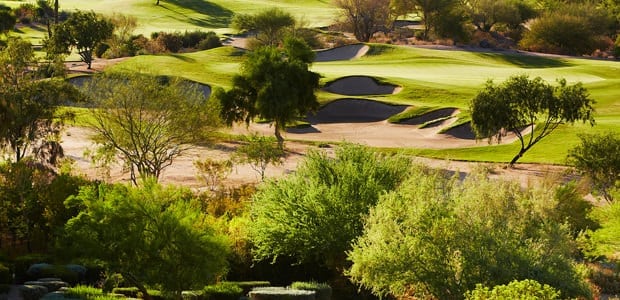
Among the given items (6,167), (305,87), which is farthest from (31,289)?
(305,87)

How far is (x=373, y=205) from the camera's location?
40125 millimetres

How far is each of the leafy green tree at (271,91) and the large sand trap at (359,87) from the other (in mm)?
18949

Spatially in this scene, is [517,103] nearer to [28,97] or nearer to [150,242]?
[28,97]

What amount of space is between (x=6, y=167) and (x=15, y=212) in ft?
12.2

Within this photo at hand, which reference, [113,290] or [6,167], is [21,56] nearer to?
[6,167]

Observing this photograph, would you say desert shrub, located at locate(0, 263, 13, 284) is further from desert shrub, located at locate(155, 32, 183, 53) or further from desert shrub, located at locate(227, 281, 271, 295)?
desert shrub, located at locate(155, 32, 183, 53)

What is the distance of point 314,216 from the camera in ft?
130

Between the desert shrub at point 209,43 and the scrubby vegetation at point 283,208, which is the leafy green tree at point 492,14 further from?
the scrubby vegetation at point 283,208

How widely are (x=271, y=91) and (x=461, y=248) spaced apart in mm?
38637

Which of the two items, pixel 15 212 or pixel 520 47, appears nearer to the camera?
pixel 15 212

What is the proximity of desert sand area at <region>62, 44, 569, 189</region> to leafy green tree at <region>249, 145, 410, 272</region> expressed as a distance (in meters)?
11.6

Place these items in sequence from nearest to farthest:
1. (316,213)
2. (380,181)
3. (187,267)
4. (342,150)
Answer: (187,267)
(316,213)
(380,181)
(342,150)

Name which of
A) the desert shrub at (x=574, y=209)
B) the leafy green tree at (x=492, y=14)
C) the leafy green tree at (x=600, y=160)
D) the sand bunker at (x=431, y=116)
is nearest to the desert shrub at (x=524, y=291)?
the desert shrub at (x=574, y=209)

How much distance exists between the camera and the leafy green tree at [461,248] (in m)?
30.5
